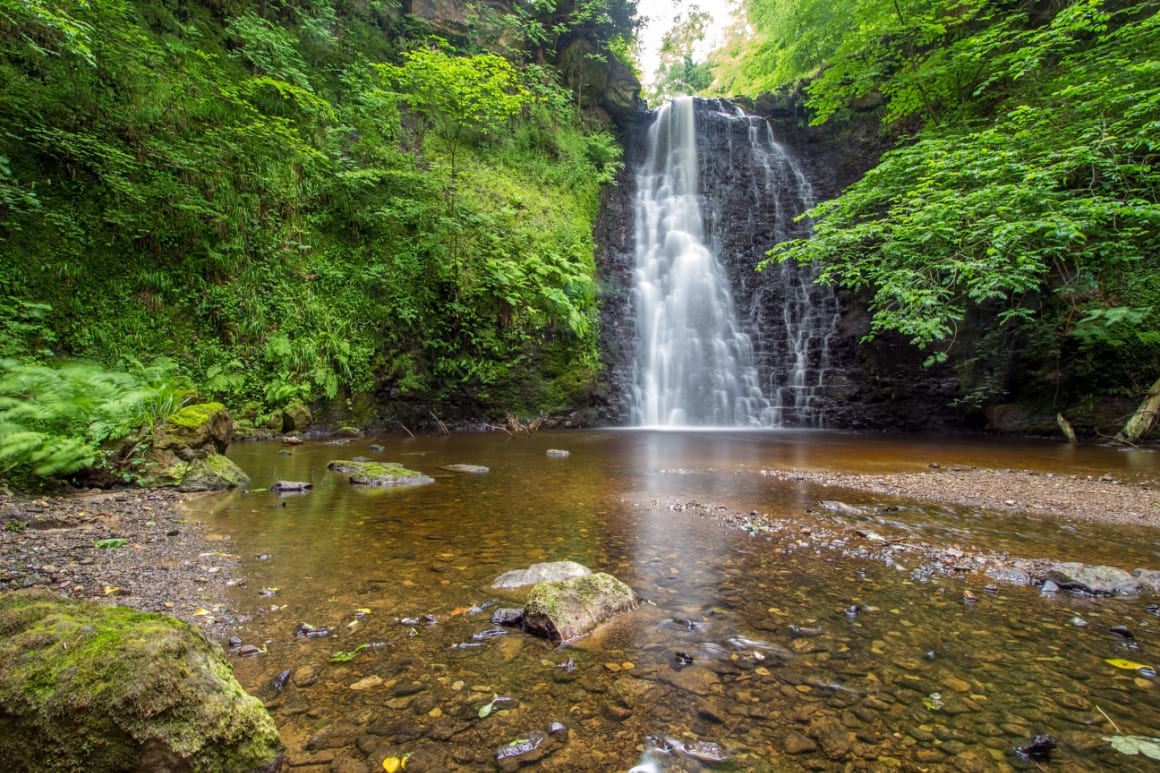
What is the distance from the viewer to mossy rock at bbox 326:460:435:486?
508cm

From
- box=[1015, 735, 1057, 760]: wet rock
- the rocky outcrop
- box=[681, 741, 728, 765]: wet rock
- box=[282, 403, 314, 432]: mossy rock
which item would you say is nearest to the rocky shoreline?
box=[1015, 735, 1057, 760]: wet rock

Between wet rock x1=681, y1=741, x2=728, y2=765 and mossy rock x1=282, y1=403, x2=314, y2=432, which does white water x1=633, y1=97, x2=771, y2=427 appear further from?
wet rock x1=681, y1=741, x2=728, y2=765

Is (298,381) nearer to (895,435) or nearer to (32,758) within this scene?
(32,758)

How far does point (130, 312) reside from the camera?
25.6ft

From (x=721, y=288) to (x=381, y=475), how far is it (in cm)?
1230

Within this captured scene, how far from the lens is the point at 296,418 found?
28.3 feet

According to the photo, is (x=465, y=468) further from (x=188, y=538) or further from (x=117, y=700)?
(x=117, y=700)

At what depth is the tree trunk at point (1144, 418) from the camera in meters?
8.36

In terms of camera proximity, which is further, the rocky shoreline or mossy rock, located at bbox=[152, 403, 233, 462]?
mossy rock, located at bbox=[152, 403, 233, 462]

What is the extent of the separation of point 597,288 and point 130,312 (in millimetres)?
9969

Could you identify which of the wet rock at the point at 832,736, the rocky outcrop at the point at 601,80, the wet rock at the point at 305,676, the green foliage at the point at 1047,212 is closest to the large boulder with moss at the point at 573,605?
the wet rock at the point at 305,676

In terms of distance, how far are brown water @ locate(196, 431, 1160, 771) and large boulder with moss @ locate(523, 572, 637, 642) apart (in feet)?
0.25

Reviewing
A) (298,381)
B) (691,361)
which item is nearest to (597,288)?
(691,361)

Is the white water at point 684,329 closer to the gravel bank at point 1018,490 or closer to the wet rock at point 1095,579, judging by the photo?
the gravel bank at point 1018,490
